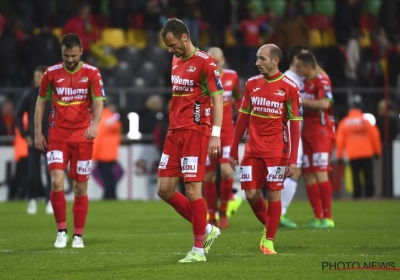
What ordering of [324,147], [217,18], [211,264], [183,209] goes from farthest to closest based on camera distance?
[217,18] → [324,147] → [183,209] → [211,264]

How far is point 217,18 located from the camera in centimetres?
2698

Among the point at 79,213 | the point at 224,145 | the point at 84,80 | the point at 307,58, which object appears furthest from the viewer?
the point at 224,145

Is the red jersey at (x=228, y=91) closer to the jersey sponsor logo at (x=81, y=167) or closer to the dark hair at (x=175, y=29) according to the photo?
the jersey sponsor logo at (x=81, y=167)

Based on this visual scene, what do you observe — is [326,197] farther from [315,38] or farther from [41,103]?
[315,38]

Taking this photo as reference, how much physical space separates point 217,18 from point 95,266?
17.2m

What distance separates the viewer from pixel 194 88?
10.8 meters

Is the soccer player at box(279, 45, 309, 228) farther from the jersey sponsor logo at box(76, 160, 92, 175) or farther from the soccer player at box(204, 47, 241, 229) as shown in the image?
the jersey sponsor logo at box(76, 160, 92, 175)

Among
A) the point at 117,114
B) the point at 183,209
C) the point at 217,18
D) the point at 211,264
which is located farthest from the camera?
the point at 217,18

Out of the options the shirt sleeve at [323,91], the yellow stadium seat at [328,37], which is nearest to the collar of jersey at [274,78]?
the shirt sleeve at [323,91]

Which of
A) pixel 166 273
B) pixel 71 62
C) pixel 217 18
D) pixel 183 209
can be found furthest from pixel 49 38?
pixel 166 273

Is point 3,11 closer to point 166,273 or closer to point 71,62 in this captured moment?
point 71,62

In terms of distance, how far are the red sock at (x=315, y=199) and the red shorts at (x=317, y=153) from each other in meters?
0.24

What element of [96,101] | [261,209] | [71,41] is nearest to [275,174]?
[261,209]

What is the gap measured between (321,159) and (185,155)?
5028mm
